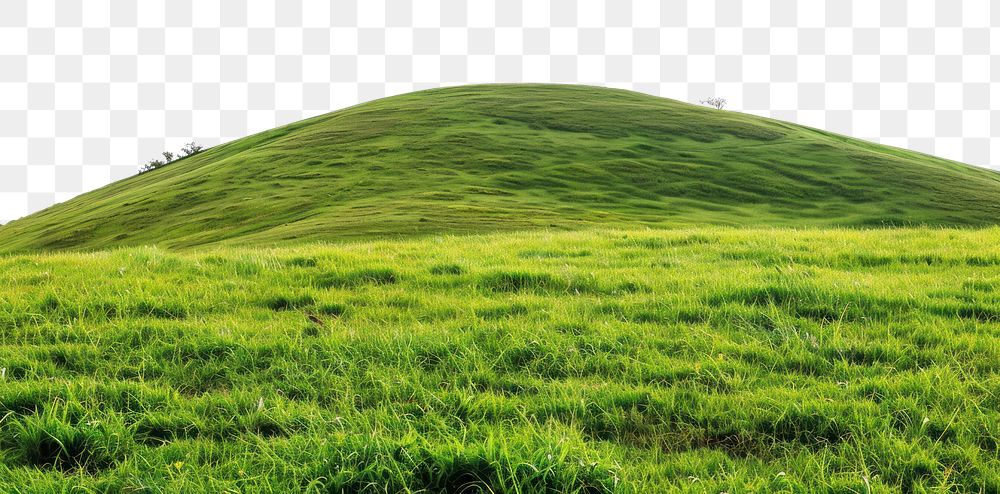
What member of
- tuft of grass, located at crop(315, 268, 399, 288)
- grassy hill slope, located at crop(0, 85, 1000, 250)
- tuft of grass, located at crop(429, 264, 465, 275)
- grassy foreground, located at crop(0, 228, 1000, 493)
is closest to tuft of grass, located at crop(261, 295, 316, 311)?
grassy foreground, located at crop(0, 228, 1000, 493)

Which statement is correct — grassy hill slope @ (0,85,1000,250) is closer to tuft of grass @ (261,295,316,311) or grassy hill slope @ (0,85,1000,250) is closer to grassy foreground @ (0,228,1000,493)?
tuft of grass @ (261,295,316,311)

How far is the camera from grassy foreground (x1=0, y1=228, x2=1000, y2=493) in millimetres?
3809

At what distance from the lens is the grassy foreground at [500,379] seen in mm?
3809

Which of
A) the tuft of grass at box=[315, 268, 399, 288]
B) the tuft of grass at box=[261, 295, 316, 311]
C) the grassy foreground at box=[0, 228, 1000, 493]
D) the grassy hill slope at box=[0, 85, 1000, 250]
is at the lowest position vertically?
the grassy foreground at box=[0, 228, 1000, 493]

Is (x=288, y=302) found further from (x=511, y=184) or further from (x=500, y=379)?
(x=511, y=184)

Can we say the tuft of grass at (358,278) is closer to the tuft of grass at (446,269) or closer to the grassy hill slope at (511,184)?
the tuft of grass at (446,269)

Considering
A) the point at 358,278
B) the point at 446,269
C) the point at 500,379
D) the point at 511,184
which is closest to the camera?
the point at 500,379

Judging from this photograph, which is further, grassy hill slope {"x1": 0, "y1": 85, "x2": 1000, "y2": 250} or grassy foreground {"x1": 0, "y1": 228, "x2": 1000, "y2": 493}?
grassy hill slope {"x1": 0, "y1": 85, "x2": 1000, "y2": 250}

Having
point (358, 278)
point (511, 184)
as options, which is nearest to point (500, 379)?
point (358, 278)

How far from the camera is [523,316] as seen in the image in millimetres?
7191

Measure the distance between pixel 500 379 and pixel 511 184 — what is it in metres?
44.6

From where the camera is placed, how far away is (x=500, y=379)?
17.6ft

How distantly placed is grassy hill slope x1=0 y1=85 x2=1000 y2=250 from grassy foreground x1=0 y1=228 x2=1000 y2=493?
23362mm

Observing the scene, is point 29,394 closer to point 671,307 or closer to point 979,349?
point 671,307
